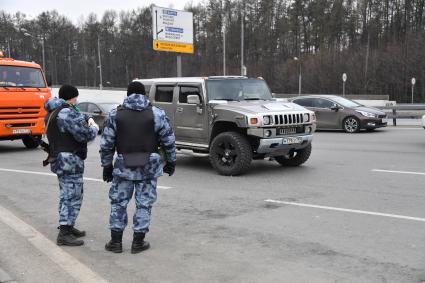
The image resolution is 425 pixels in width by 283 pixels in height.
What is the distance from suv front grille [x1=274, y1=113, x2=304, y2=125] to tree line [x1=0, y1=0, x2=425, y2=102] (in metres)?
44.6

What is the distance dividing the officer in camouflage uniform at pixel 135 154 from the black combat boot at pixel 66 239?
0.48 m

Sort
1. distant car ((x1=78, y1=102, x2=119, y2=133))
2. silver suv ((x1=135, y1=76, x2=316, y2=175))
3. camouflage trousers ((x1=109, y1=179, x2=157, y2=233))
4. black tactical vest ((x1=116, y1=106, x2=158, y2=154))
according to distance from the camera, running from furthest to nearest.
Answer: distant car ((x1=78, y1=102, x2=119, y2=133)) < silver suv ((x1=135, y1=76, x2=316, y2=175)) < camouflage trousers ((x1=109, y1=179, x2=157, y2=233)) < black tactical vest ((x1=116, y1=106, x2=158, y2=154))

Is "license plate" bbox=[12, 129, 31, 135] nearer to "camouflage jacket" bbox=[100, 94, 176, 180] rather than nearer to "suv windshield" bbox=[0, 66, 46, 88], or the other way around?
"suv windshield" bbox=[0, 66, 46, 88]

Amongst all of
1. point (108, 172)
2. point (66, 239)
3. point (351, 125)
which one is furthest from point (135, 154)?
point (351, 125)

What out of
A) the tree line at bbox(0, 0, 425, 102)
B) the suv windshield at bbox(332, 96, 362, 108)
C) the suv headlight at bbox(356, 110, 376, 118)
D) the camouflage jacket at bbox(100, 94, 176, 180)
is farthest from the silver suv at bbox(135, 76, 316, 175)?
the tree line at bbox(0, 0, 425, 102)

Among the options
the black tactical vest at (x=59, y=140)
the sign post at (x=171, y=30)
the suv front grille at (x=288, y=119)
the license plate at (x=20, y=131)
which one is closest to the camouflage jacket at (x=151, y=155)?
the black tactical vest at (x=59, y=140)

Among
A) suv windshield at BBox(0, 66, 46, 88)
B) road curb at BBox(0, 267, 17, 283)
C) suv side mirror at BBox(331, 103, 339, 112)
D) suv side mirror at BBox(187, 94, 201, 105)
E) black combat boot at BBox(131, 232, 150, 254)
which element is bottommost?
road curb at BBox(0, 267, 17, 283)

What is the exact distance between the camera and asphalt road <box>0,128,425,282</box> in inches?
177

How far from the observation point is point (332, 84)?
2441 inches

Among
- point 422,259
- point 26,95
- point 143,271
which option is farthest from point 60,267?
point 26,95

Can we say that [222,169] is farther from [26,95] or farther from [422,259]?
[26,95]

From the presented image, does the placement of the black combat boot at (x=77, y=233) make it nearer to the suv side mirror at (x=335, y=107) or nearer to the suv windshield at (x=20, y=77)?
the suv windshield at (x=20, y=77)

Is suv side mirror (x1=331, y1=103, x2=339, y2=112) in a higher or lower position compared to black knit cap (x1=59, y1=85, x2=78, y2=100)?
lower

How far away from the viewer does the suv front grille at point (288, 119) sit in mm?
9327
